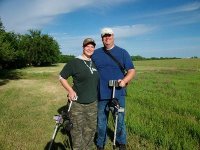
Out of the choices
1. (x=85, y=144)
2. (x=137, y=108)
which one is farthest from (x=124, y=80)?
(x=137, y=108)

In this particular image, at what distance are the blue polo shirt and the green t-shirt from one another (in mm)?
337

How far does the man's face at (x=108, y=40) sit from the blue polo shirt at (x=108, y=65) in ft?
0.48

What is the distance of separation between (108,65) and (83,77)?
78 centimetres

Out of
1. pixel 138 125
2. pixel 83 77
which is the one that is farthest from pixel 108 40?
pixel 138 125

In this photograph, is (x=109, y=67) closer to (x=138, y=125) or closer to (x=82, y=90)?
(x=82, y=90)

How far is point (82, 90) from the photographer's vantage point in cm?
617

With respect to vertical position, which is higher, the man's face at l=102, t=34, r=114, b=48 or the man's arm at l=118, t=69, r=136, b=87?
the man's face at l=102, t=34, r=114, b=48

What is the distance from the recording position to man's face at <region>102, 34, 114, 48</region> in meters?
6.45

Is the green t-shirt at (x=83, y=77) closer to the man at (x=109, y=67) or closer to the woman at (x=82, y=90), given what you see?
→ the woman at (x=82, y=90)

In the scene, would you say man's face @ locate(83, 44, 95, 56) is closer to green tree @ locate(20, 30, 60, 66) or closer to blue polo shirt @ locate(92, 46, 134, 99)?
blue polo shirt @ locate(92, 46, 134, 99)

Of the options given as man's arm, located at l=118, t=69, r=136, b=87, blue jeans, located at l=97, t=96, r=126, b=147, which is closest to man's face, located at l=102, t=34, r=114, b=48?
man's arm, located at l=118, t=69, r=136, b=87

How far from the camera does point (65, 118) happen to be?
19.4 feet

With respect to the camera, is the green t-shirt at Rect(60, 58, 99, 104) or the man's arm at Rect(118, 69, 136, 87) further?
the man's arm at Rect(118, 69, 136, 87)

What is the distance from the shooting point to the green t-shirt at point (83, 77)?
6047 millimetres
